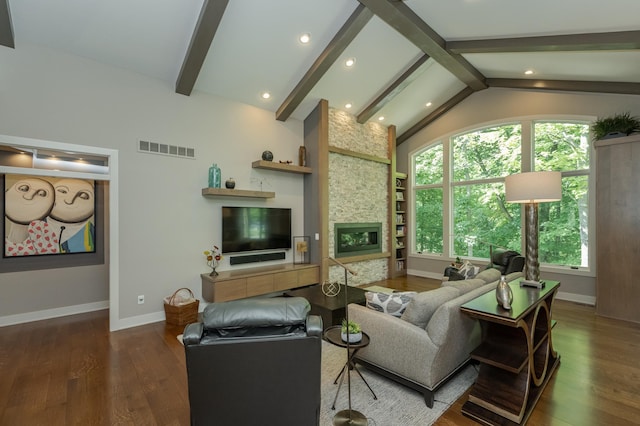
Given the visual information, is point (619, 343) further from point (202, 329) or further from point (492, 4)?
point (202, 329)

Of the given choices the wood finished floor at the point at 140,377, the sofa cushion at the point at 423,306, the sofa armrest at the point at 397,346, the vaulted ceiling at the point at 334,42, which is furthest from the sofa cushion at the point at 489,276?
the vaulted ceiling at the point at 334,42

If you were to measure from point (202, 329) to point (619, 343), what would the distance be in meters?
4.62

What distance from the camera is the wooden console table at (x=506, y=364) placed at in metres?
2.05

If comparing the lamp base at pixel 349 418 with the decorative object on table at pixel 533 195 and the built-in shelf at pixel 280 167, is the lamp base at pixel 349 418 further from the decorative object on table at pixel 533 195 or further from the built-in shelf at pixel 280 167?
the built-in shelf at pixel 280 167

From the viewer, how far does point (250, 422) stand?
5.29ft

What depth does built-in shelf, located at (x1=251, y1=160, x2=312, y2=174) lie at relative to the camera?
5.13 m

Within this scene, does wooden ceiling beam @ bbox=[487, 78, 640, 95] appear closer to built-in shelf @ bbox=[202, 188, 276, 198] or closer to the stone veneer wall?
the stone veneer wall

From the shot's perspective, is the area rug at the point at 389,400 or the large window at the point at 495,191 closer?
the area rug at the point at 389,400

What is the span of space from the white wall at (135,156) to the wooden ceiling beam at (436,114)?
4188mm

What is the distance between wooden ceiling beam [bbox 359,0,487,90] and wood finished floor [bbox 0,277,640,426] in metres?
4.40

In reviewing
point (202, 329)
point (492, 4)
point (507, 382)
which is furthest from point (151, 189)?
point (492, 4)

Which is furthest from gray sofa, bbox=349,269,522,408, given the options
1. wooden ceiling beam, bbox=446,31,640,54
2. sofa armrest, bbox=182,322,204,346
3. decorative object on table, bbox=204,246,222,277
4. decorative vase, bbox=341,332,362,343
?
wooden ceiling beam, bbox=446,31,640,54

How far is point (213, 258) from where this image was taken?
4.70 meters

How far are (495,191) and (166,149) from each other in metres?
6.27
